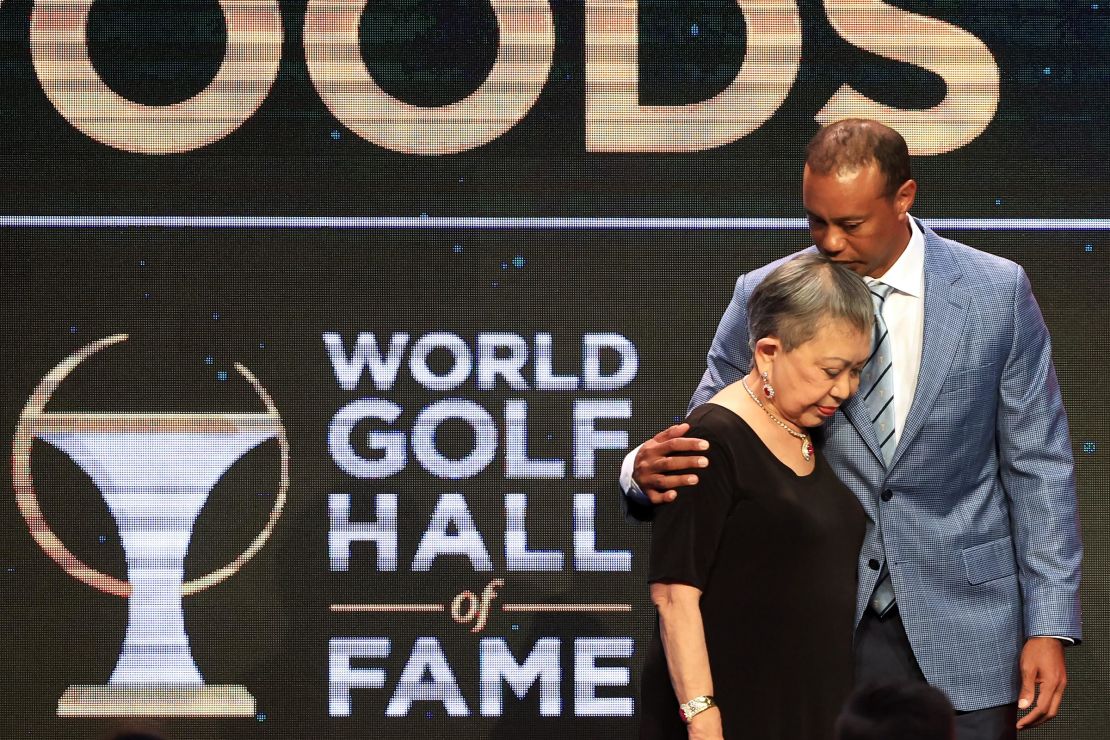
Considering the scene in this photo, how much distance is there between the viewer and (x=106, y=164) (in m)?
3.53

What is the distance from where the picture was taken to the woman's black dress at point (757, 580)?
2.04 metres

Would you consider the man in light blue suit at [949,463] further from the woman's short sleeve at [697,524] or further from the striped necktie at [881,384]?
the woman's short sleeve at [697,524]

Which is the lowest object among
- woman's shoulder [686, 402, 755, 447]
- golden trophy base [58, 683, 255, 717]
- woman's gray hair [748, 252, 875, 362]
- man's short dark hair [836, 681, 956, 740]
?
golden trophy base [58, 683, 255, 717]

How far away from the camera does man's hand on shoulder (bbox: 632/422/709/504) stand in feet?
6.66

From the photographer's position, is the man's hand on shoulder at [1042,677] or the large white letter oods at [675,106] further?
the large white letter oods at [675,106]

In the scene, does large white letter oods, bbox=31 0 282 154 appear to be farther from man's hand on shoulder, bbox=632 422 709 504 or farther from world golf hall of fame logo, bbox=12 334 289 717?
man's hand on shoulder, bbox=632 422 709 504

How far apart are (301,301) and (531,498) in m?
0.77

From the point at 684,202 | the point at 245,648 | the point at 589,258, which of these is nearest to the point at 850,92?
the point at 684,202

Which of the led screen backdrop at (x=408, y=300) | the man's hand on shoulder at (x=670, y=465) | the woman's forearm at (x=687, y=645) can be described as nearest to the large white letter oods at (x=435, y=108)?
the led screen backdrop at (x=408, y=300)

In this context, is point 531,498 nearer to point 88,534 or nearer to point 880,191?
point 88,534

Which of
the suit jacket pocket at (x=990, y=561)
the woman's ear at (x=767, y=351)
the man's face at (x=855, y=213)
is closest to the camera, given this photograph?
the woman's ear at (x=767, y=351)

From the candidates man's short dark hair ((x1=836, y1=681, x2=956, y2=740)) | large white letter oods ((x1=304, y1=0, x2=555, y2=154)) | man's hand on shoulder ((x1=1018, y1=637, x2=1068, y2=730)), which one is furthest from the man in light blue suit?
large white letter oods ((x1=304, y1=0, x2=555, y2=154))

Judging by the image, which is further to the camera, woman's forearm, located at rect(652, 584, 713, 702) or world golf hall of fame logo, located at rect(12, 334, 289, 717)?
world golf hall of fame logo, located at rect(12, 334, 289, 717)

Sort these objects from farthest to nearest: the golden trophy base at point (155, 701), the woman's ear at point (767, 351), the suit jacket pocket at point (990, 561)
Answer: the golden trophy base at point (155, 701) < the suit jacket pocket at point (990, 561) < the woman's ear at point (767, 351)
